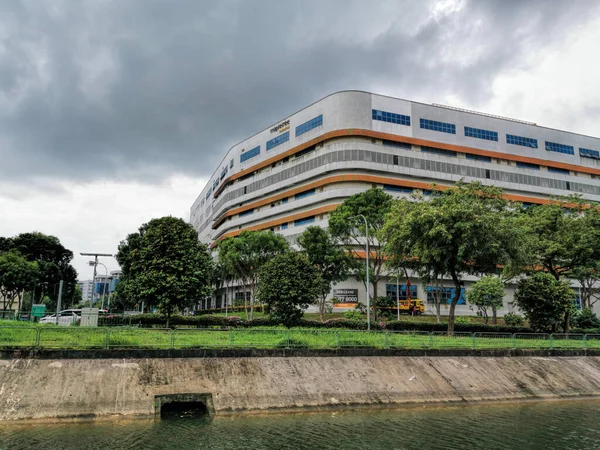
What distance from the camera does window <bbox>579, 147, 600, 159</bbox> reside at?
82.0m

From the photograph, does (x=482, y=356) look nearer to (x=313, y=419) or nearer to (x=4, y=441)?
(x=313, y=419)

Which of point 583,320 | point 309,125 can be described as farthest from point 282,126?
point 583,320

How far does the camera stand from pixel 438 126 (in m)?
71.2

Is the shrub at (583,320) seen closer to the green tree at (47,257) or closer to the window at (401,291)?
the window at (401,291)

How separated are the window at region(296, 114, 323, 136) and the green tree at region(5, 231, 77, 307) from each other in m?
43.0

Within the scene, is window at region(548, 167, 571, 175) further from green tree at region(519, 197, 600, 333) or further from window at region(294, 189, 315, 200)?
window at region(294, 189, 315, 200)

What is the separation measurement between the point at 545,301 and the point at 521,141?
45294 mm

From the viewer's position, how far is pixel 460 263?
3609cm

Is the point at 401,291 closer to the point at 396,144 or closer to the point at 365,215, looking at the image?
the point at 396,144

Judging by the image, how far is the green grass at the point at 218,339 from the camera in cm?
1855

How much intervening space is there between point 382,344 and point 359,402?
16.7ft

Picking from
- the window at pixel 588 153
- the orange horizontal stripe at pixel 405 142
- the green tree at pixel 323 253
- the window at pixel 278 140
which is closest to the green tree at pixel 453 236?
the green tree at pixel 323 253

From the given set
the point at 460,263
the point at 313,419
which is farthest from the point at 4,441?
the point at 460,263

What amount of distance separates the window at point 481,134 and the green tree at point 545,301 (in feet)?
123
